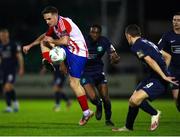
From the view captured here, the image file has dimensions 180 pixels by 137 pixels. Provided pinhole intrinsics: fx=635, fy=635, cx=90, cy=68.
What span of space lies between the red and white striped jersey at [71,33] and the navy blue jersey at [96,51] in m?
1.14

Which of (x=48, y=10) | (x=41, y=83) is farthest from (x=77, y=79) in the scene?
(x=41, y=83)

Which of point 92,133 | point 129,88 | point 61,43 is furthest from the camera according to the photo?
point 129,88

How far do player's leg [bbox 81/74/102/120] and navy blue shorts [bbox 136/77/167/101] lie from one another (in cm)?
275

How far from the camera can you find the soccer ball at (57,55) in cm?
1249

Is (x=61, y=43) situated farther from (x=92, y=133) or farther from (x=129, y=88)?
(x=129, y=88)

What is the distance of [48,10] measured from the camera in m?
12.5

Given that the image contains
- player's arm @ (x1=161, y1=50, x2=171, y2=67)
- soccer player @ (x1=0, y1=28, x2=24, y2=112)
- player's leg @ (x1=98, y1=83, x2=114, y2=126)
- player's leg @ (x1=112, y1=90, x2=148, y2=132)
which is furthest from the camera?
soccer player @ (x1=0, y1=28, x2=24, y2=112)

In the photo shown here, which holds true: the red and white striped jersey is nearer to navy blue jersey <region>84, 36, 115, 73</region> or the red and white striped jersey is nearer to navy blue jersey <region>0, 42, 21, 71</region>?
navy blue jersey <region>84, 36, 115, 73</region>

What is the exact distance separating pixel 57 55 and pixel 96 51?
176cm

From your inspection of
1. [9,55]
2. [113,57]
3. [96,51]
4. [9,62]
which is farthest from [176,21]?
[9,55]

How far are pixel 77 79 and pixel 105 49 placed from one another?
152cm

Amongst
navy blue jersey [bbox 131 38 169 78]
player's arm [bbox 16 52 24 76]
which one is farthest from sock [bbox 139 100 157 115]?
player's arm [bbox 16 52 24 76]

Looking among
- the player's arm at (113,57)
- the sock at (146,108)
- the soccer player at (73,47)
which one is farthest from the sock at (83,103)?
the sock at (146,108)

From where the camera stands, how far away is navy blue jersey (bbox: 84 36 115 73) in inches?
547
